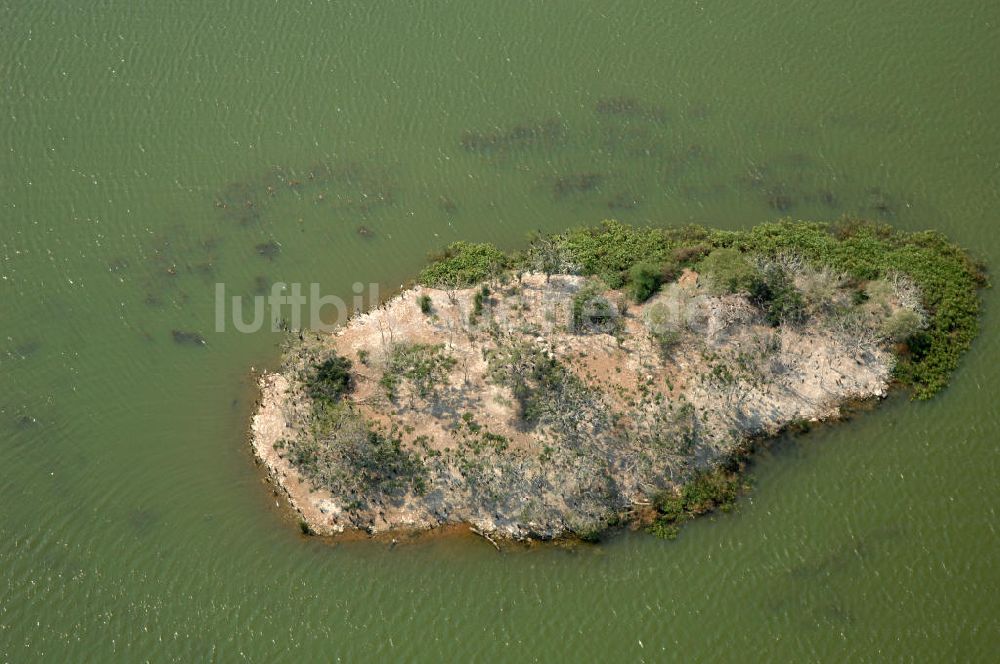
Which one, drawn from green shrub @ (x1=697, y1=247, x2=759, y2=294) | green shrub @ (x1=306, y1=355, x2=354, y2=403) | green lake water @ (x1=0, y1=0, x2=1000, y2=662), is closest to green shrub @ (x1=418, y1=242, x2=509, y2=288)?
green lake water @ (x1=0, y1=0, x2=1000, y2=662)

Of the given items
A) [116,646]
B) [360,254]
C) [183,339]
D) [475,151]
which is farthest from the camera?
[475,151]

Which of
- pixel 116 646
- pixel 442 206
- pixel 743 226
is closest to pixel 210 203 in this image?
pixel 442 206

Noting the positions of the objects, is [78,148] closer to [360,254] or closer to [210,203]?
[210,203]

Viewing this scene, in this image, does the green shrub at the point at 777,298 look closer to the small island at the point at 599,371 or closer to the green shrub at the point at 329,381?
the small island at the point at 599,371

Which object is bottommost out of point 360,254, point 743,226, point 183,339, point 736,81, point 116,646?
point 116,646

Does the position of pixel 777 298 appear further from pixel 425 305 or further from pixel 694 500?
pixel 425 305

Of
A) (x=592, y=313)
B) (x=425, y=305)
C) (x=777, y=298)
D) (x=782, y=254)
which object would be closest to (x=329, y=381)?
(x=425, y=305)
